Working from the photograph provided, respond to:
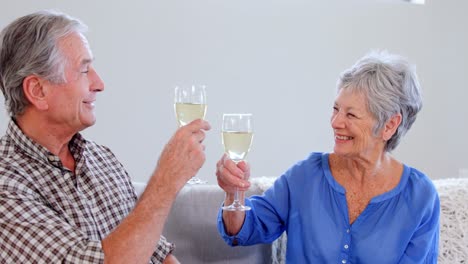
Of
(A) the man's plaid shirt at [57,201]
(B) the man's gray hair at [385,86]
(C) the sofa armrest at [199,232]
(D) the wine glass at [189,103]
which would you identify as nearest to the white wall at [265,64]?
(C) the sofa armrest at [199,232]

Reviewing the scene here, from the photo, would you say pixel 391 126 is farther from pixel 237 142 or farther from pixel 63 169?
pixel 63 169

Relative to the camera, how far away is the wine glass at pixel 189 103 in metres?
1.48

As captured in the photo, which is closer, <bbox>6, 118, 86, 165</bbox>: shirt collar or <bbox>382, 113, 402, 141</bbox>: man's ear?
<bbox>6, 118, 86, 165</bbox>: shirt collar

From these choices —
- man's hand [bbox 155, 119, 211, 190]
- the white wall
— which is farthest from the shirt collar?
the white wall

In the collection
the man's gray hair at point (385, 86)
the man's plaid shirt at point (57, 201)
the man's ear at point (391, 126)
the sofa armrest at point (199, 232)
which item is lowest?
the sofa armrest at point (199, 232)

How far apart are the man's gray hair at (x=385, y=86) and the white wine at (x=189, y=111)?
664mm

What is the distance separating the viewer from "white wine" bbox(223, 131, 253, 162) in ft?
5.04

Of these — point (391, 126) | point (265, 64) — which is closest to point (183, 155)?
point (391, 126)

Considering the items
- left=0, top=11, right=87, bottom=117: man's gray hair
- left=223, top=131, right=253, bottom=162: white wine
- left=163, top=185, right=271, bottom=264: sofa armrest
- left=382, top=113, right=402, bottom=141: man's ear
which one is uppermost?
left=0, top=11, right=87, bottom=117: man's gray hair

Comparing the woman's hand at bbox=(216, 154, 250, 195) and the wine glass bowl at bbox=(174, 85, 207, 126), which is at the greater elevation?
the wine glass bowl at bbox=(174, 85, 207, 126)

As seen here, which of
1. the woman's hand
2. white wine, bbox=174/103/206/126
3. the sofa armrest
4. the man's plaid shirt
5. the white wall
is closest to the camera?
the man's plaid shirt

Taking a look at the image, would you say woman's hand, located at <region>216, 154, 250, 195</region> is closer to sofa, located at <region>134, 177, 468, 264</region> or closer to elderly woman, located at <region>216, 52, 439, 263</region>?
elderly woman, located at <region>216, 52, 439, 263</region>

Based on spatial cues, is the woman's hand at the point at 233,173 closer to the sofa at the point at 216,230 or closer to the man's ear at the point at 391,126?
the sofa at the point at 216,230

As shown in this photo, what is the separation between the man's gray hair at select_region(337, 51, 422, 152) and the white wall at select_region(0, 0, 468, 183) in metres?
1.45
